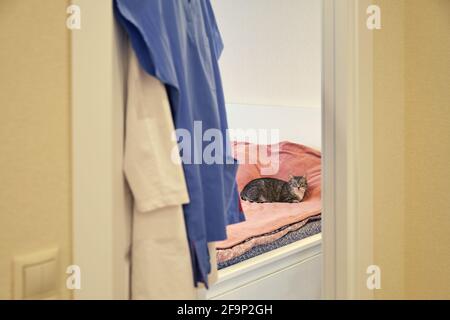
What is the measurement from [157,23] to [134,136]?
0.21 m

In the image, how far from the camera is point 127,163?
554 millimetres

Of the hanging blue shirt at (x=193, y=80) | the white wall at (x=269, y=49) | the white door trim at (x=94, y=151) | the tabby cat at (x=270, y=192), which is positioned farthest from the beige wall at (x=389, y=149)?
the white wall at (x=269, y=49)

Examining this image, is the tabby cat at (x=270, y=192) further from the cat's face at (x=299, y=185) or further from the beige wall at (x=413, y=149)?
the beige wall at (x=413, y=149)

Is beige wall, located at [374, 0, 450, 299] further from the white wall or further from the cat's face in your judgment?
the white wall

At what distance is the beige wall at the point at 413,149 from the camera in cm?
76

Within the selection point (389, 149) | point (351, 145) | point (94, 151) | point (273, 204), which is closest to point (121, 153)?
point (94, 151)

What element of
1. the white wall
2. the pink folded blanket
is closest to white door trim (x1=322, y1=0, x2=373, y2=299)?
the pink folded blanket

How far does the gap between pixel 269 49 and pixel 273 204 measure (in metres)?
1.33

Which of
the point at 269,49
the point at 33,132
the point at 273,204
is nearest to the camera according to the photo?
the point at 33,132

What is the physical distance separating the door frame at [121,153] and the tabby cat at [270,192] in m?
1.23

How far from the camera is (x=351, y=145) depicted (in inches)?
29.1

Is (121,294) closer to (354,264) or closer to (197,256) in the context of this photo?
(197,256)

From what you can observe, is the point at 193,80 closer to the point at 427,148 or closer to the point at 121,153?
the point at 121,153
